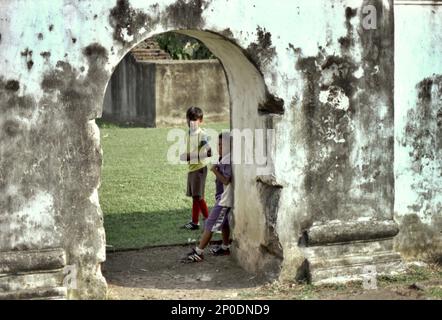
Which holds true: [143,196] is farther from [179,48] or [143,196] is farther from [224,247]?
[179,48]

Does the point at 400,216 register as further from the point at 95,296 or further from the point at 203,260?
the point at 95,296

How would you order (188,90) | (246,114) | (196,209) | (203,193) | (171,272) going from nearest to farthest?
(246,114) → (171,272) → (203,193) → (196,209) → (188,90)

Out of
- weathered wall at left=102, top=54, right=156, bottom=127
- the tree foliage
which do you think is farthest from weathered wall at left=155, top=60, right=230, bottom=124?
the tree foliage

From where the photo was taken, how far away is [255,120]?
7.72m

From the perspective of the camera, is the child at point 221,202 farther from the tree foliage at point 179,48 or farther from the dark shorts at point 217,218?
the tree foliage at point 179,48

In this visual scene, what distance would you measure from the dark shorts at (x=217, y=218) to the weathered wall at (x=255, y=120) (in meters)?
0.16

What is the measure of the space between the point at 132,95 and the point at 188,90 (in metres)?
1.77

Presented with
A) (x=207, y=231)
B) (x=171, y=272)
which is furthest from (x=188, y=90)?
(x=171, y=272)

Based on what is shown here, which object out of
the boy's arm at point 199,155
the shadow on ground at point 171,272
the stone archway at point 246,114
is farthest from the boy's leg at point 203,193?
the stone archway at point 246,114

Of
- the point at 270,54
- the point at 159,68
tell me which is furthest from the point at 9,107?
the point at 159,68

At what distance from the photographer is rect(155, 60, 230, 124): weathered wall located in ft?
65.4

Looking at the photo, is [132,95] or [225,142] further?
[132,95]

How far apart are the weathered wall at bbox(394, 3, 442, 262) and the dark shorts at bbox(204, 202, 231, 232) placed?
5.40 ft

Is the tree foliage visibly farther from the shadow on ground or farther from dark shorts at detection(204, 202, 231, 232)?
dark shorts at detection(204, 202, 231, 232)
